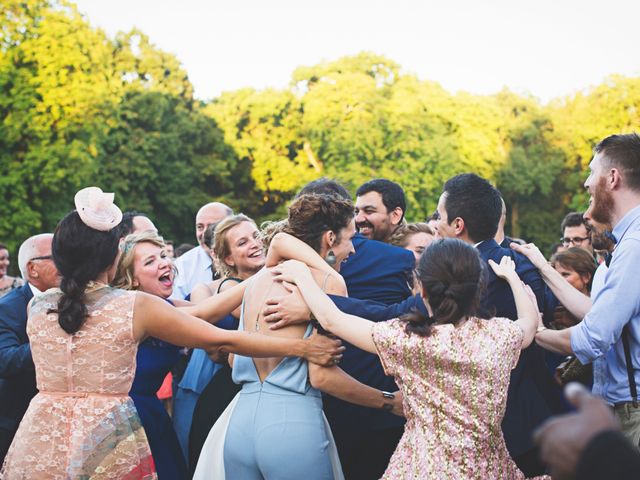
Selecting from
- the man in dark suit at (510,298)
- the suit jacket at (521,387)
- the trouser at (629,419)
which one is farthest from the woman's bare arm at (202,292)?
the trouser at (629,419)

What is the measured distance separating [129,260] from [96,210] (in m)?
1.76

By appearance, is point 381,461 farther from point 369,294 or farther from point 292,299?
point 292,299

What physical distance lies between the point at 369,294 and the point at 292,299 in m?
0.86

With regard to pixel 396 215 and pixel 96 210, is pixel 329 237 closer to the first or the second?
pixel 96 210

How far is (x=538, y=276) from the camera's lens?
176 inches

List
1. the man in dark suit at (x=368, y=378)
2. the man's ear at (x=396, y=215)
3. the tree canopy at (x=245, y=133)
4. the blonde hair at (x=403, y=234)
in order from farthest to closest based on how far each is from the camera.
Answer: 1. the tree canopy at (x=245, y=133)
2. the blonde hair at (x=403, y=234)
3. the man's ear at (x=396, y=215)
4. the man in dark suit at (x=368, y=378)

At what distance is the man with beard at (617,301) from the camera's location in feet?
12.8

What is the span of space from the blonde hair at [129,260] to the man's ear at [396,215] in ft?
7.24

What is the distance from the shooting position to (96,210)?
392cm

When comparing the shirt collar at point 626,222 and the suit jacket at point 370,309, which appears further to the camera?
the suit jacket at point 370,309

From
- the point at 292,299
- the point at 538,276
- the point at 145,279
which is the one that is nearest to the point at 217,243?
the point at 145,279

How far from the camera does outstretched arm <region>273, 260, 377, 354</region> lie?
146 inches

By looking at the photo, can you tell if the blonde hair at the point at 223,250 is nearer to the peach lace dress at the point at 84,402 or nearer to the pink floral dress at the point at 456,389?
the peach lace dress at the point at 84,402

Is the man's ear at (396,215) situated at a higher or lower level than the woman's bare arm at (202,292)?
higher
